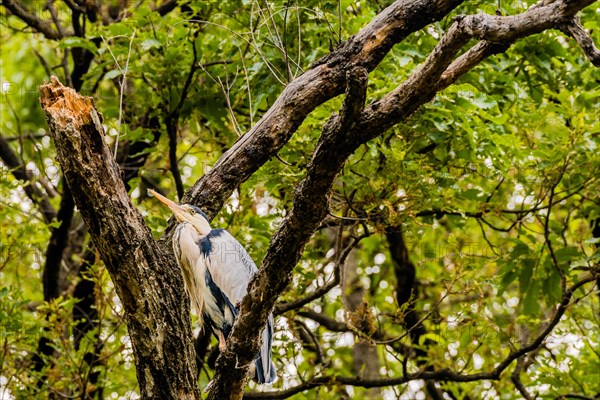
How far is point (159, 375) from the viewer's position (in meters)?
3.52

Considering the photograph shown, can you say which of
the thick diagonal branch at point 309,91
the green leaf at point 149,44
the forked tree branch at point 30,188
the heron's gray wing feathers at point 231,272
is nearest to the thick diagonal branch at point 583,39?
the thick diagonal branch at point 309,91

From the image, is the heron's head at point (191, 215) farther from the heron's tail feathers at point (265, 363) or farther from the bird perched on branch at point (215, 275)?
the heron's tail feathers at point (265, 363)

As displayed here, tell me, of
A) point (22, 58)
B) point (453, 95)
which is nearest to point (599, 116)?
point (453, 95)

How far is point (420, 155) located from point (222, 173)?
1.55m

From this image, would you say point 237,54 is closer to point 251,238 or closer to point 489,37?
point 251,238

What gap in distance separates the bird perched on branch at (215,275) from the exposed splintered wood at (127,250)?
612 mm

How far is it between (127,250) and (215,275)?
115 centimetres

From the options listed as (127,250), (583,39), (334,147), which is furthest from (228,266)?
(583,39)

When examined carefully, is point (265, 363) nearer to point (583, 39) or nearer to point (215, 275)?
point (215, 275)

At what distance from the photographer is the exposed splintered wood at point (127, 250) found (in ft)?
10.9

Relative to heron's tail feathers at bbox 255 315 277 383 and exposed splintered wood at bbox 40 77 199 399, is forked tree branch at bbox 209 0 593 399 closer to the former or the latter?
exposed splintered wood at bbox 40 77 199 399

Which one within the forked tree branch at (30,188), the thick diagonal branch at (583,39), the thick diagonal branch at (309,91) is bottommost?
the thick diagonal branch at (583,39)

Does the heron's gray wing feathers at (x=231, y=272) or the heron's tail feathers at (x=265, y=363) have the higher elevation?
the heron's gray wing feathers at (x=231, y=272)

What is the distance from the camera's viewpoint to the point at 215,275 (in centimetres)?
453
